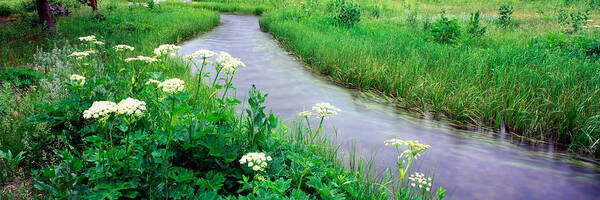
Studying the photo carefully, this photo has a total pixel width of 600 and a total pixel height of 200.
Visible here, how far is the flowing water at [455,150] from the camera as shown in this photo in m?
3.59

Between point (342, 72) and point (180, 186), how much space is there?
17.5 ft

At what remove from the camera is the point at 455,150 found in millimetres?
4312

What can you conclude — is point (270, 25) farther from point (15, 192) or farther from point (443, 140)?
point (15, 192)

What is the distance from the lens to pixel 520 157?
4.20 metres

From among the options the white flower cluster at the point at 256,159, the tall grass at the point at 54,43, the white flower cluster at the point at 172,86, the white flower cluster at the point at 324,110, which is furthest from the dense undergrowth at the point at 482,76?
the white flower cluster at the point at 172,86

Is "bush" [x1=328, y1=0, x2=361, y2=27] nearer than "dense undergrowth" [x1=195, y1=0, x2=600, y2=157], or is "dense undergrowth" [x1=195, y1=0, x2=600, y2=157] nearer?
"dense undergrowth" [x1=195, y1=0, x2=600, y2=157]

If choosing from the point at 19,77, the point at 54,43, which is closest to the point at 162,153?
the point at 19,77

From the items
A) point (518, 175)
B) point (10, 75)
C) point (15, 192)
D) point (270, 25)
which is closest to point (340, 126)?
point (518, 175)

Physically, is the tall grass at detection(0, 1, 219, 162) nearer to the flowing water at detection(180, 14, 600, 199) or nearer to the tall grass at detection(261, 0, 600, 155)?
the flowing water at detection(180, 14, 600, 199)

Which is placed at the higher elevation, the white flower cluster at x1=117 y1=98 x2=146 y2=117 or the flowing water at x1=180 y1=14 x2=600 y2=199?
the white flower cluster at x1=117 y1=98 x2=146 y2=117

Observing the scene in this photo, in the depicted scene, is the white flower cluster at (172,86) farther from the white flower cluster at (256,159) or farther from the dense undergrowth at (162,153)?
the white flower cluster at (256,159)

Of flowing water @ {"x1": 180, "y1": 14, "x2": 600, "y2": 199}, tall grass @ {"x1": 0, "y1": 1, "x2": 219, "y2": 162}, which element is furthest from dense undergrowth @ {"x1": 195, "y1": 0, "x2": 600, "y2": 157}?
tall grass @ {"x1": 0, "y1": 1, "x2": 219, "y2": 162}

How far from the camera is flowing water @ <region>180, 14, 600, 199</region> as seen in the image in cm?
359

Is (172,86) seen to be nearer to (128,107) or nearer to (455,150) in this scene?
(128,107)
